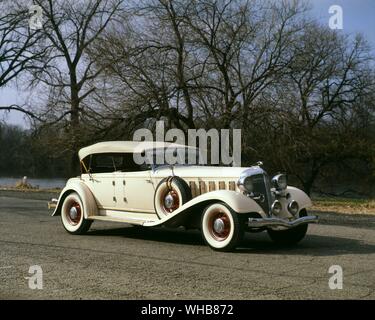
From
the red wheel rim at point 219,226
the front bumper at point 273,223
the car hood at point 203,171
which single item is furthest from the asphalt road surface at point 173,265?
the car hood at point 203,171

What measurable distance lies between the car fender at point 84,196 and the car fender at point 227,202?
2.17 metres

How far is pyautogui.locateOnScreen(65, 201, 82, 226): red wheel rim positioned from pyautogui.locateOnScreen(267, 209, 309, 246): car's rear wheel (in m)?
3.69

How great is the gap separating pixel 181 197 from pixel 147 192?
87cm

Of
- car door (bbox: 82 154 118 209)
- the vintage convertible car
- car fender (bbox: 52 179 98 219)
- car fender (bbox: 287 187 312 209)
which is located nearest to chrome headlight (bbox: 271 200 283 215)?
the vintage convertible car

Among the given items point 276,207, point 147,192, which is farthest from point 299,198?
point 147,192

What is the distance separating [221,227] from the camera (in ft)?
28.6

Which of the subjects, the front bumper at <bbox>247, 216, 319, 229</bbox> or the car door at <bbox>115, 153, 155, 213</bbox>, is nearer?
the front bumper at <bbox>247, 216, 319, 229</bbox>

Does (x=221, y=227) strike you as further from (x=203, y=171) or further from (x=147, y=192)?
(x=147, y=192)

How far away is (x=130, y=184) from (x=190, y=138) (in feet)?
31.0

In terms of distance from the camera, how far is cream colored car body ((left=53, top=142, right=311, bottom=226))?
884cm
